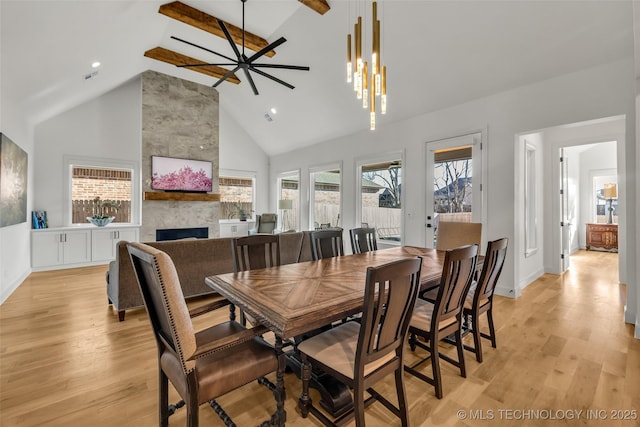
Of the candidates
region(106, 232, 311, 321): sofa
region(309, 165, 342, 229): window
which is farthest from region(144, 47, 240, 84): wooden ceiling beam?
region(106, 232, 311, 321): sofa

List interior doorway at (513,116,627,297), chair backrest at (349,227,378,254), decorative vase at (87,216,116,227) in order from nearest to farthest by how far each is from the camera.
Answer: chair backrest at (349,227,378,254) < interior doorway at (513,116,627,297) < decorative vase at (87,216,116,227)

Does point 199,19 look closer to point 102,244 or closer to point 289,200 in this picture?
point 289,200

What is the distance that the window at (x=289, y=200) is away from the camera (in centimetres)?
750

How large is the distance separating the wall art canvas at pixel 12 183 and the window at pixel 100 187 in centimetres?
124

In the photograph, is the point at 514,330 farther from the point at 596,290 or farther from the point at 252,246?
the point at 252,246

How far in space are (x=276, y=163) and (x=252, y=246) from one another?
6004 mm

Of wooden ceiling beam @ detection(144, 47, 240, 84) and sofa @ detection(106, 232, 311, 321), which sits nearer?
sofa @ detection(106, 232, 311, 321)

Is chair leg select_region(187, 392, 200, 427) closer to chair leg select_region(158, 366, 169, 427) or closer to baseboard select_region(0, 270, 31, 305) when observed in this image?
chair leg select_region(158, 366, 169, 427)

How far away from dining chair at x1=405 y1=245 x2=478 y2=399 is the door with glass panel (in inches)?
95.6

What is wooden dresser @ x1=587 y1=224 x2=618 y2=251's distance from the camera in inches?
278

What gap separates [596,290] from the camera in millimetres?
4035

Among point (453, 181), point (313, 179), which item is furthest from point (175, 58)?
point (453, 181)

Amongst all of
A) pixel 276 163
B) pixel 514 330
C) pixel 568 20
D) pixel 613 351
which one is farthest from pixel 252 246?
pixel 276 163

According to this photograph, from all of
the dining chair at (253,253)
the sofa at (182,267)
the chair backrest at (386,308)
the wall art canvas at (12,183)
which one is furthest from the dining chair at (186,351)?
the wall art canvas at (12,183)
